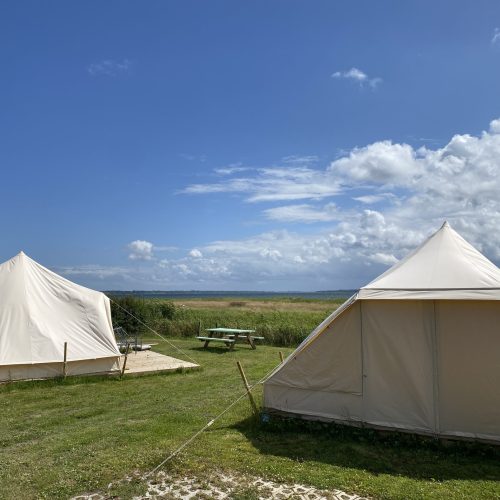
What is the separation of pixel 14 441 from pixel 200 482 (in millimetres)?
3154

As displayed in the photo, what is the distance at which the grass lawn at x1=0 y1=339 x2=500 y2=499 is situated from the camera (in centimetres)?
500

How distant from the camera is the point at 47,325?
11.2 meters

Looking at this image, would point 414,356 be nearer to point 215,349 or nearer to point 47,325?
point 47,325

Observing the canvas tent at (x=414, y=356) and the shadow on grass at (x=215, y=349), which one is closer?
the canvas tent at (x=414, y=356)

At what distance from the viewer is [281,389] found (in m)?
7.20

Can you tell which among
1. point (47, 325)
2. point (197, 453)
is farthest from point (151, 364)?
point (197, 453)

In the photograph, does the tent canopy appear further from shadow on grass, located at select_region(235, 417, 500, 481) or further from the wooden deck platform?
the wooden deck platform

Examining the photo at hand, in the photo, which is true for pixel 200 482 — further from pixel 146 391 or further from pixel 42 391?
pixel 42 391

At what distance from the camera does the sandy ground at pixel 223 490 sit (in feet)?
15.5

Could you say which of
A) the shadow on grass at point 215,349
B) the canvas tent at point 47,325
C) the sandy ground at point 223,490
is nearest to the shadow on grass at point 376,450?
the sandy ground at point 223,490

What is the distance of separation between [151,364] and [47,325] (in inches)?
113

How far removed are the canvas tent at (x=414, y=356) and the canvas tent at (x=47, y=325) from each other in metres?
5.75

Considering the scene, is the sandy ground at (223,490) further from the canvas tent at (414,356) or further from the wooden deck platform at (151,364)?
the wooden deck platform at (151,364)

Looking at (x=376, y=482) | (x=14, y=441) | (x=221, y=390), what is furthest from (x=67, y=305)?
(x=376, y=482)
